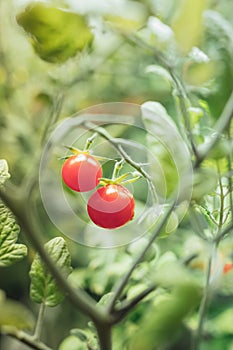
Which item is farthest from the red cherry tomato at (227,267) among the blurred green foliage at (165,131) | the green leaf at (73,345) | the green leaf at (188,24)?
the green leaf at (188,24)

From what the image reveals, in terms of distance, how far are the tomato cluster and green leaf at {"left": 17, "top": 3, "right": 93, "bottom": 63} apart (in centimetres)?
7

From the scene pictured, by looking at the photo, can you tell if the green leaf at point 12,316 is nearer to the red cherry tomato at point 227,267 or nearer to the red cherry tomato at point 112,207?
the red cherry tomato at point 112,207

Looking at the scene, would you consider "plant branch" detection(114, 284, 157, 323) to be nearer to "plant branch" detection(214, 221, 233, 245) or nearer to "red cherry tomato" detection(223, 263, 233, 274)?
"plant branch" detection(214, 221, 233, 245)

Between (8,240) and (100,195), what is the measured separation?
7cm

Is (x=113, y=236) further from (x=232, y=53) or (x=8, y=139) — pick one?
(x=8, y=139)

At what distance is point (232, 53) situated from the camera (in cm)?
40

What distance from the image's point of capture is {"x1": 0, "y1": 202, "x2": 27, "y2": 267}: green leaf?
38 centimetres

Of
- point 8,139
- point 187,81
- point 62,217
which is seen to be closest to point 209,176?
point 187,81

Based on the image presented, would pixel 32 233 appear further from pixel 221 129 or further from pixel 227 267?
pixel 227 267

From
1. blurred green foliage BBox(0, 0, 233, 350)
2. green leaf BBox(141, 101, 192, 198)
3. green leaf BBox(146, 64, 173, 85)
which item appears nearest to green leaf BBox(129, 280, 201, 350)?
blurred green foliage BBox(0, 0, 233, 350)

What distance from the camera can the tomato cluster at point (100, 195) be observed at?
0.42 metres

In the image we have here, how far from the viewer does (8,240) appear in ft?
1.27

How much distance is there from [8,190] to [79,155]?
11cm

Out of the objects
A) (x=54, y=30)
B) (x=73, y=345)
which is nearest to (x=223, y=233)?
(x=54, y=30)
